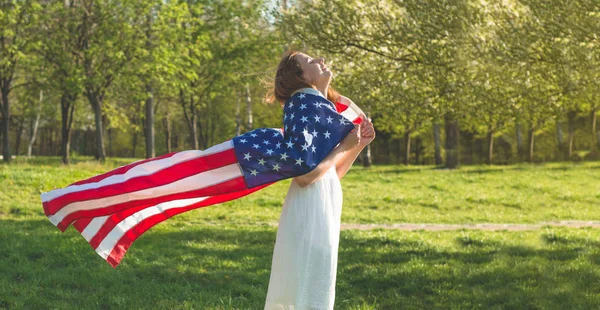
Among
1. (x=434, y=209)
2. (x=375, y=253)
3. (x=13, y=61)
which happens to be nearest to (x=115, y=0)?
(x=13, y=61)

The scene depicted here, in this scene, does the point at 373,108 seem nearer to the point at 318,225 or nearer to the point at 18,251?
the point at 18,251

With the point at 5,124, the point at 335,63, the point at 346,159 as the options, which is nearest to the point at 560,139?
the point at 5,124

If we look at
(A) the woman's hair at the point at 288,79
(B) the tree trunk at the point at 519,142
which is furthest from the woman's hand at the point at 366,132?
(B) the tree trunk at the point at 519,142

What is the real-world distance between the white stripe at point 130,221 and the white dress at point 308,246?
0.93 m

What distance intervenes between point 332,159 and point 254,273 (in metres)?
5.04

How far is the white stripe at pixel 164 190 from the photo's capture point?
4449 millimetres

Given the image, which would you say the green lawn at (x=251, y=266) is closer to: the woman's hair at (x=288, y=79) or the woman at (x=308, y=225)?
the woman at (x=308, y=225)

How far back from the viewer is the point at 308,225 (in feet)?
14.1

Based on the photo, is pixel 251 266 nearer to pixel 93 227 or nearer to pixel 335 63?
pixel 93 227

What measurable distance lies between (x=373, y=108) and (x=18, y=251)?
23.6 feet

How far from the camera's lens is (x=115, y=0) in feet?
89.1

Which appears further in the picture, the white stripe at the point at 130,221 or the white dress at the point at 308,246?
the white stripe at the point at 130,221

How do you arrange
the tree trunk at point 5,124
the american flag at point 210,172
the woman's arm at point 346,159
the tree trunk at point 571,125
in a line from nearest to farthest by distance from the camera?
the american flag at point 210,172, the woman's arm at point 346,159, the tree trunk at point 5,124, the tree trunk at point 571,125

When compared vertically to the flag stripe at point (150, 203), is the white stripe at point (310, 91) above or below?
above
